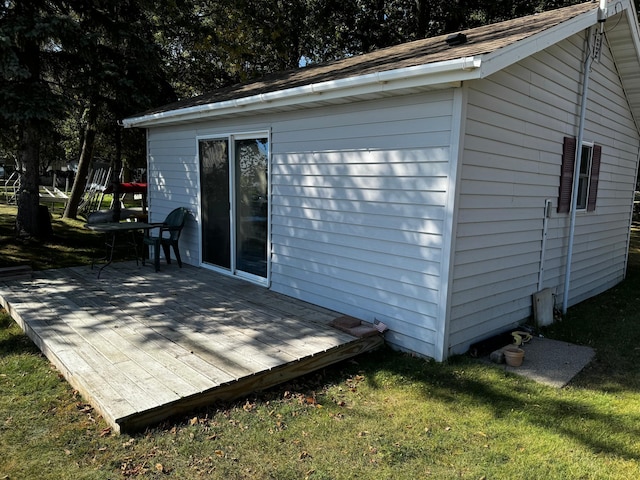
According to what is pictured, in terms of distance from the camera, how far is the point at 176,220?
673cm

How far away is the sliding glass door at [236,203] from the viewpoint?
5.54 meters

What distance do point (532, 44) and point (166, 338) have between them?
3.96 meters

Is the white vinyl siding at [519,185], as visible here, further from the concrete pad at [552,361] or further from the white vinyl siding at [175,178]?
the white vinyl siding at [175,178]

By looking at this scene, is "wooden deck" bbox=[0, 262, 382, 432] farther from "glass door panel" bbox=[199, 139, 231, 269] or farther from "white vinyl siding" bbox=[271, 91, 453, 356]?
"glass door panel" bbox=[199, 139, 231, 269]

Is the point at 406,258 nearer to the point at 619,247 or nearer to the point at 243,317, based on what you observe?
the point at 243,317

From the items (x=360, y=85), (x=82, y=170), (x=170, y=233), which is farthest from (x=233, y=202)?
(x=82, y=170)

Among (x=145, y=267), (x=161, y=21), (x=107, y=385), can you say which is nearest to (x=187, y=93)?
(x=161, y=21)

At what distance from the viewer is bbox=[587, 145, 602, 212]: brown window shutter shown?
19.3 feet

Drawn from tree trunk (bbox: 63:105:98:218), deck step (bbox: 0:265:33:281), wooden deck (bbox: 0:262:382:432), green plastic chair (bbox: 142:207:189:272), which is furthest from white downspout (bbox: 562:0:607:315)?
tree trunk (bbox: 63:105:98:218)

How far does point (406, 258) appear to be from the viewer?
3994 millimetres

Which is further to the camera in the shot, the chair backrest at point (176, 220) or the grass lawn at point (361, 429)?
the chair backrest at point (176, 220)

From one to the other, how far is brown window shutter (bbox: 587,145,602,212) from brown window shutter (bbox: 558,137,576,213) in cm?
75

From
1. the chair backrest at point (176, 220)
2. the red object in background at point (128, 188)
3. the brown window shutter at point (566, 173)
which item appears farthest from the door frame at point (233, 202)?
the red object in background at point (128, 188)

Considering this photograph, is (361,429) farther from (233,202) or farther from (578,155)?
(578,155)
